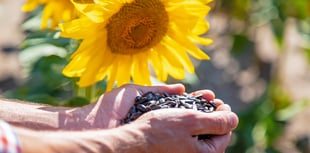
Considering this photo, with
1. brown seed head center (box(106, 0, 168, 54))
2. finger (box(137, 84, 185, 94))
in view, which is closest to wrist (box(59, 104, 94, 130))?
finger (box(137, 84, 185, 94))

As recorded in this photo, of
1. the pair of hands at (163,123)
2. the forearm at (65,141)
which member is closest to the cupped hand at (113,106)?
the pair of hands at (163,123)

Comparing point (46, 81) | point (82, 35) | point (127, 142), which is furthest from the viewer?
point (46, 81)

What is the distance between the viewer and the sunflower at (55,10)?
2240 mm

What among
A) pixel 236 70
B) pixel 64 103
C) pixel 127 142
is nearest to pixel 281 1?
pixel 236 70

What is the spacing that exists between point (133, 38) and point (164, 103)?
12.0 inches

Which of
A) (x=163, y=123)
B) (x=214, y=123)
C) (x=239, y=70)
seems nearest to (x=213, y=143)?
(x=214, y=123)

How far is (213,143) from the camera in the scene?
1854mm

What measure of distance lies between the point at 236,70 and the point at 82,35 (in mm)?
2035

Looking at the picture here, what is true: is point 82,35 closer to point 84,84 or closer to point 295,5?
point 84,84

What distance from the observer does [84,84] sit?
2131mm

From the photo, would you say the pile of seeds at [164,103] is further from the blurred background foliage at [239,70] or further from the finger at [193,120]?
the blurred background foliage at [239,70]

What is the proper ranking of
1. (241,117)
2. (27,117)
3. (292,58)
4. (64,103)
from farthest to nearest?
1. (292,58)
2. (241,117)
3. (64,103)
4. (27,117)

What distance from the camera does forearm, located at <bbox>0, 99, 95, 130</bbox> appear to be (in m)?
1.87

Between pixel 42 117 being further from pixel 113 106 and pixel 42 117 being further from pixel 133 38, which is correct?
pixel 133 38
